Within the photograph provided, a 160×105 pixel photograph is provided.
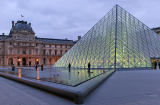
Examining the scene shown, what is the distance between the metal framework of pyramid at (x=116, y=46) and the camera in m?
22.7

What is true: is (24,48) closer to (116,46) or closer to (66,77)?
(116,46)

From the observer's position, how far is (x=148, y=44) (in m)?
27.3

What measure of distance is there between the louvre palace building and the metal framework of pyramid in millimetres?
45318

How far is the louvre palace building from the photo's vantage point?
227ft

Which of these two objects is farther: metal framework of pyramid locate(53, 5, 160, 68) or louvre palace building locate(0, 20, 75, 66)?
louvre palace building locate(0, 20, 75, 66)

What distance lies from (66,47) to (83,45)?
56.9 metres

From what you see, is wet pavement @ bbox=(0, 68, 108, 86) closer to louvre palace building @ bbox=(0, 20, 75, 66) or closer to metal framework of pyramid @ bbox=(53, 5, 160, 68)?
metal framework of pyramid @ bbox=(53, 5, 160, 68)

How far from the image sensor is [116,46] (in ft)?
75.5

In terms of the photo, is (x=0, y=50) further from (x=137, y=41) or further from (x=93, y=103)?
(x=93, y=103)

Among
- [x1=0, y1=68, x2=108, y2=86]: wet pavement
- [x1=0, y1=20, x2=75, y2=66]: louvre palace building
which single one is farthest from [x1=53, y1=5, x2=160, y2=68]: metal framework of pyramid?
[x1=0, y1=20, x2=75, y2=66]: louvre palace building

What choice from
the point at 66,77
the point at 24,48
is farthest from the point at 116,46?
the point at 24,48

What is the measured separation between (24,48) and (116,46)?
5759 centimetres

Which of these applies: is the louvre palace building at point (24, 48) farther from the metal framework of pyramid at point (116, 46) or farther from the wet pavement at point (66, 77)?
the wet pavement at point (66, 77)

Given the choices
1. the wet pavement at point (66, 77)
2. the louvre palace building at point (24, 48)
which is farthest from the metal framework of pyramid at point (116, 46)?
the louvre palace building at point (24, 48)
